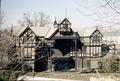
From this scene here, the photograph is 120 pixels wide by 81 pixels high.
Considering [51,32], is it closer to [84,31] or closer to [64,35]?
[64,35]

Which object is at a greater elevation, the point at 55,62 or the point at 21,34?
the point at 21,34

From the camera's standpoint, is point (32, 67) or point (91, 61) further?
point (91, 61)

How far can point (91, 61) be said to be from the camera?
44.2 m

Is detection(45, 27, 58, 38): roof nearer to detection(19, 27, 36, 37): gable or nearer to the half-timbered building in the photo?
the half-timbered building

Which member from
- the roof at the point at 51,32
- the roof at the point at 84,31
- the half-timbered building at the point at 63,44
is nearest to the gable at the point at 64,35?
the half-timbered building at the point at 63,44

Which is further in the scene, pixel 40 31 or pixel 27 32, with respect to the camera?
pixel 40 31

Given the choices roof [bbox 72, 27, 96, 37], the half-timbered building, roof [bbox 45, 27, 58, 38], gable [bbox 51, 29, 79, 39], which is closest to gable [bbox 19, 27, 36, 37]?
the half-timbered building

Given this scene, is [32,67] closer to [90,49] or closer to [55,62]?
[55,62]

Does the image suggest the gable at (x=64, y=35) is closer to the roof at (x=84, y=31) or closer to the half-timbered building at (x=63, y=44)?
the half-timbered building at (x=63, y=44)

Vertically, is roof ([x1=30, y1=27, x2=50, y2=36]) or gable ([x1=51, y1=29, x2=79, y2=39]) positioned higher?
roof ([x1=30, y1=27, x2=50, y2=36])

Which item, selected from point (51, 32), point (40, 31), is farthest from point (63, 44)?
point (40, 31)

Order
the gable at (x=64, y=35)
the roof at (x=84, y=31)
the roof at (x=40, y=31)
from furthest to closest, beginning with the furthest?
the roof at (x=84, y=31), the roof at (x=40, y=31), the gable at (x=64, y=35)

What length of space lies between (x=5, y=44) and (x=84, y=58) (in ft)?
111

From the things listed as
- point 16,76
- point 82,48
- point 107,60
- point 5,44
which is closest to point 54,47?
point 82,48
